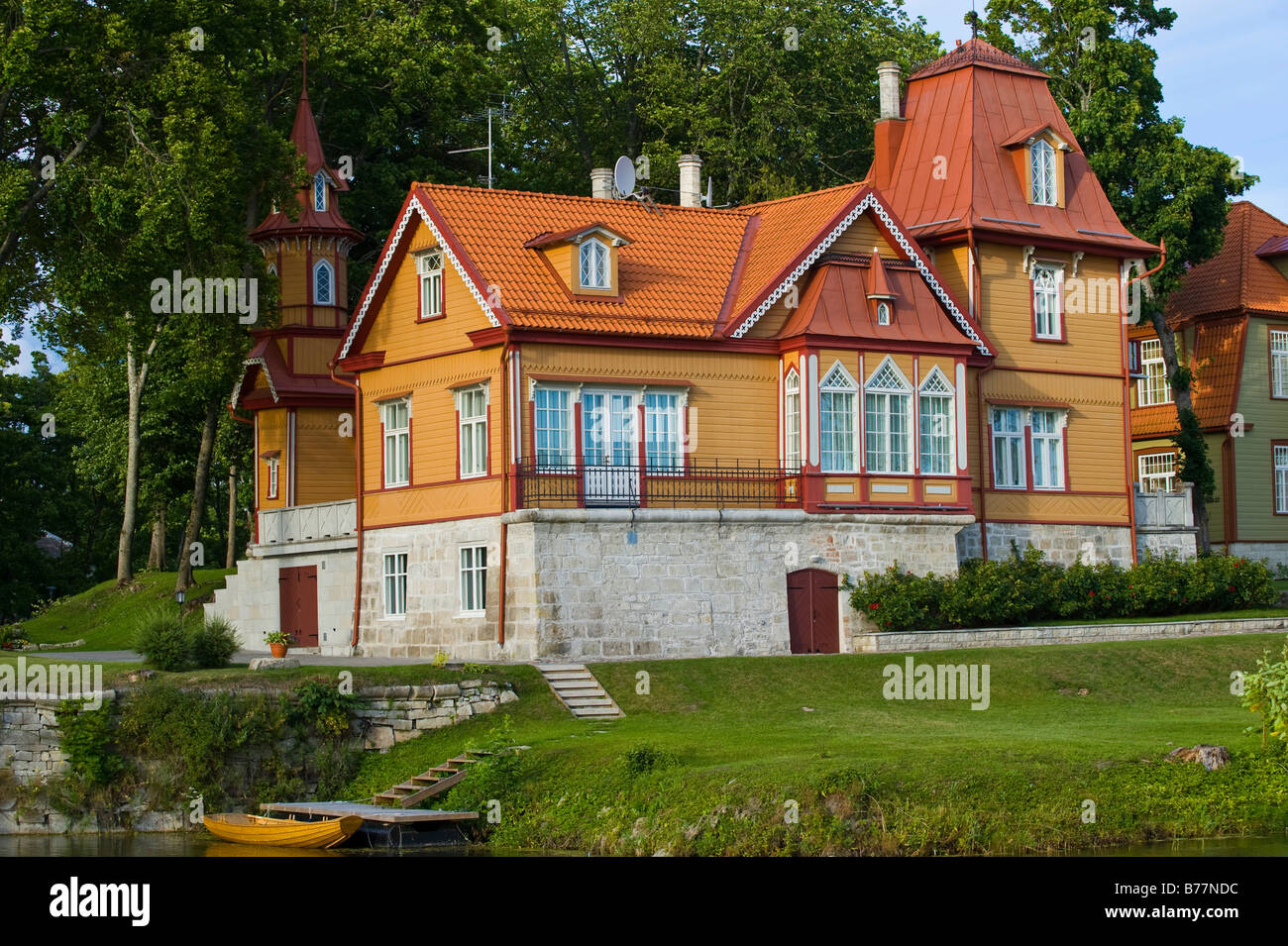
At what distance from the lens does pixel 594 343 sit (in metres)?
37.6

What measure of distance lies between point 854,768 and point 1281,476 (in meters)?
33.6

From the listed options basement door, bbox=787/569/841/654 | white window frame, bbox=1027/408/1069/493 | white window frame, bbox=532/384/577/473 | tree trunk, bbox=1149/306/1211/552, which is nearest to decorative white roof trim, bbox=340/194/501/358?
white window frame, bbox=532/384/577/473

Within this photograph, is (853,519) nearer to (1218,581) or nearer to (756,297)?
(756,297)

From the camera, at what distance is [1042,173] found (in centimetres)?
4503

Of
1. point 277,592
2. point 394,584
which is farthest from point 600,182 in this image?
point 277,592

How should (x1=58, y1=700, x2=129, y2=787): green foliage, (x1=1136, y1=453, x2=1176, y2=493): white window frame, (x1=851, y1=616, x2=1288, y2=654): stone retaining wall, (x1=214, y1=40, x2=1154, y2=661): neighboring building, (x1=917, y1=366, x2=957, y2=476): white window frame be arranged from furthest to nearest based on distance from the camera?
Answer: (x1=1136, y1=453, x2=1176, y2=493): white window frame → (x1=917, y1=366, x2=957, y2=476): white window frame → (x1=851, y1=616, x2=1288, y2=654): stone retaining wall → (x1=214, y1=40, x2=1154, y2=661): neighboring building → (x1=58, y1=700, x2=129, y2=787): green foliage

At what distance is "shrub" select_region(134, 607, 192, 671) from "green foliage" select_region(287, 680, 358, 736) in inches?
97.5

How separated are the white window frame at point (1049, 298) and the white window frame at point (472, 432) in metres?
14.0

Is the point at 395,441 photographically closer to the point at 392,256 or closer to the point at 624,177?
the point at 392,256

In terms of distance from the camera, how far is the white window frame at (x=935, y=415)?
39.9 metres

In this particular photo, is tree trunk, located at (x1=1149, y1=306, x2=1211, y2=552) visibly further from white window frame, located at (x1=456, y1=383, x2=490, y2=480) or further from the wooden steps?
the wooden steps

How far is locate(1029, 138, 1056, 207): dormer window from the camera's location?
147ft

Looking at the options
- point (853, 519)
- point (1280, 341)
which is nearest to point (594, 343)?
point (853, 519)
